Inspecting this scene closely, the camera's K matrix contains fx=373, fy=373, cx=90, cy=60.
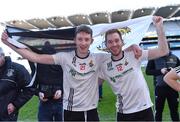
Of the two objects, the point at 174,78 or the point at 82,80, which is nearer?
the point at 174,78

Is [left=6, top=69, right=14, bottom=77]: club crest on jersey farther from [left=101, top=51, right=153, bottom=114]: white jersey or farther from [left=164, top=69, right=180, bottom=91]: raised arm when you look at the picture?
[left=164, top=69, right=180, bottom=91]: raised arm

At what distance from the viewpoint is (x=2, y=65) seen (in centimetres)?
514

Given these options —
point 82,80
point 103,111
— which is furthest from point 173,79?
point 103,111

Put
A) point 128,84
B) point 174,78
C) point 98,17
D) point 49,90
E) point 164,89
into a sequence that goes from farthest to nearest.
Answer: point 98,17
point 164,89
point 49,90
point 128,84
point 174,78

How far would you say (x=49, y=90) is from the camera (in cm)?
634

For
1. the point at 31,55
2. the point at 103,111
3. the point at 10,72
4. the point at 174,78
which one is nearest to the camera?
Result: the point at 174,78

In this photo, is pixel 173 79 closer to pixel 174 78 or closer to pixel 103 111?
pixel 174 78

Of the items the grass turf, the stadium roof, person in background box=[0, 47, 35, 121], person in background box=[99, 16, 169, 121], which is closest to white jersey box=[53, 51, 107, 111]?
person in background box=[99, 16, 169, 121]

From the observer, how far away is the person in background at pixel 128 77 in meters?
4.37

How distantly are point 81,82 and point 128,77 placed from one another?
56 centimetres

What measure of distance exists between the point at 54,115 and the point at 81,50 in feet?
7.70

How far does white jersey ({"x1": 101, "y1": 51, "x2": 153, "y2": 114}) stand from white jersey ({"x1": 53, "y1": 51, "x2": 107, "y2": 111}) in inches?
7.5

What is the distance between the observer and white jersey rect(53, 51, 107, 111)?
14.6 feet

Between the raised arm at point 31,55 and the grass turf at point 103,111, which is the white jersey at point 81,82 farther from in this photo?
the grass turf at point 103,111
